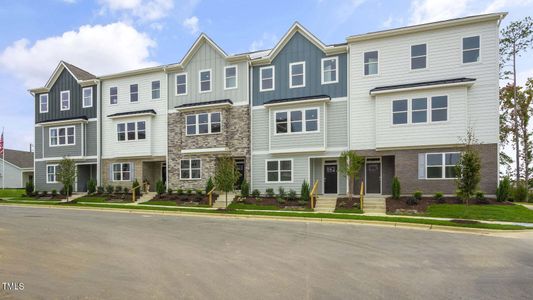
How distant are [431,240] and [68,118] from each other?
2938cm

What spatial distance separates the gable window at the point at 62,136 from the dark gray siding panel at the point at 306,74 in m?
17.3

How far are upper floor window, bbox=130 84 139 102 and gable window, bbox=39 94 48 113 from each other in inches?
374

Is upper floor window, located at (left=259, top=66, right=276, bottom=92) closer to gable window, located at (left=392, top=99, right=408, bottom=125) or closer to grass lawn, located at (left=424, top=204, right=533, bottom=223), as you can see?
gable window, located at (left=392, top=99, right=408, bottom=125)

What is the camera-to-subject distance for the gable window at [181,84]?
981 inches

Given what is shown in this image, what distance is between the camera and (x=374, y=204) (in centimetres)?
1823

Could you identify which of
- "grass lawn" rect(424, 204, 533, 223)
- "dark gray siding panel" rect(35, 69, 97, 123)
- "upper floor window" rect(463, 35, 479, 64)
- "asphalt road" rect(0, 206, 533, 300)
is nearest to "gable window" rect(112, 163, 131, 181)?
"dark gray siding panel" rect(35, 69, 97, 123)

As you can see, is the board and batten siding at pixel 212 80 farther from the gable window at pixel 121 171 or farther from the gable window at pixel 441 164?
the gable window at pixel 441 164

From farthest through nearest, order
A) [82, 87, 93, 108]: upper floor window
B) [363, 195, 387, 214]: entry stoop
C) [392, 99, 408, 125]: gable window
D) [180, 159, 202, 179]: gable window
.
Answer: [82, 87, 93, 108]: upper floor window, [180, 159, 202, 179]: gable window, [392, 99, 408, 125]: gable window, [363, 195, 387, 214]: entry stoop

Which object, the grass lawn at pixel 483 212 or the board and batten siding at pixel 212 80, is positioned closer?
the grass lawn at pixel 483 212

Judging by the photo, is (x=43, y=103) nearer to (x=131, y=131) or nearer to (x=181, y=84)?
(x=131, y=131)

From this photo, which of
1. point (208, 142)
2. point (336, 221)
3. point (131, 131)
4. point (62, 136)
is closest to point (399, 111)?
point (336, 221)

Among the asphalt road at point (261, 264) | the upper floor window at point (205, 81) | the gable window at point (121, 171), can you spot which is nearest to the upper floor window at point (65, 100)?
the gable window at point (121, 171)

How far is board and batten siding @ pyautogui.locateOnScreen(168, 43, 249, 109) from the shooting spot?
2322cm

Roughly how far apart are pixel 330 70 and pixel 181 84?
11454 mm
